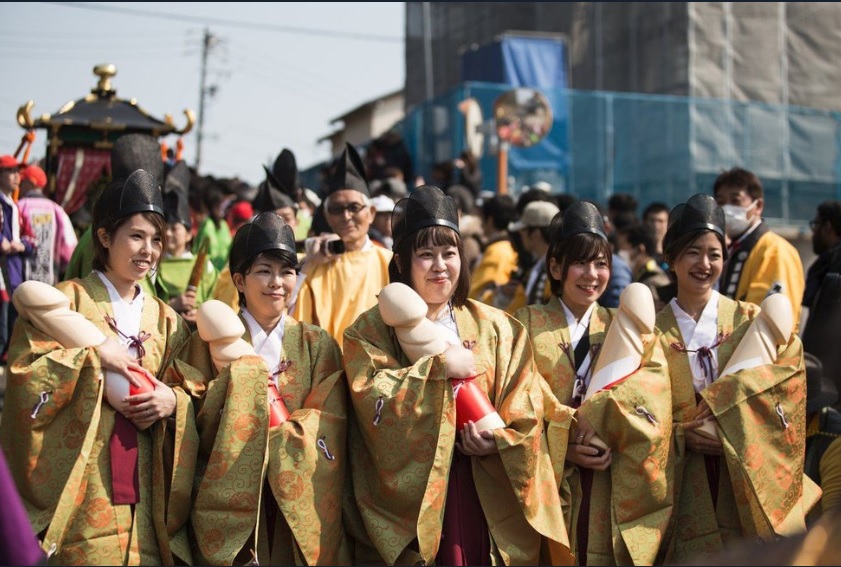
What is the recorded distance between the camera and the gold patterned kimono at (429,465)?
436 centimetres

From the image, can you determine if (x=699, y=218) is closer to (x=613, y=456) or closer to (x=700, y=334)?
(x=700, y=334)

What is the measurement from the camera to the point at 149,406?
4305mm

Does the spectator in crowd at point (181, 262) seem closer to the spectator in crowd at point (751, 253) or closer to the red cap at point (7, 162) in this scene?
the red cap at point (7, 162)

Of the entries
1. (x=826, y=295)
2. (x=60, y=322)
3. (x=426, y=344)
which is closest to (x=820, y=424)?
(x=826, y=295)

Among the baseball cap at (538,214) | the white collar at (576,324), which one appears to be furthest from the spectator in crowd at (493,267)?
the white collar at (576,324)

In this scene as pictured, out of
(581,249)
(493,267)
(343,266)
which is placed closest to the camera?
(581,249)

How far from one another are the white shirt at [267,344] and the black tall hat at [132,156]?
1.75m

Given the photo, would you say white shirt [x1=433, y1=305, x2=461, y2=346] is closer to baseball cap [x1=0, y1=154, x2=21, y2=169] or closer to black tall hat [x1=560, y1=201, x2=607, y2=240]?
black tall hat [x1=560, y1=201, x2=607, y2=240]

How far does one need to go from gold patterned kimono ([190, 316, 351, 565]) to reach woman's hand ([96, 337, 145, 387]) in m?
0.31

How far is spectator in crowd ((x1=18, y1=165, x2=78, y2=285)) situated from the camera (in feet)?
26.9

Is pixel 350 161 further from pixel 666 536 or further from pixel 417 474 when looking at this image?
pixel 666 536

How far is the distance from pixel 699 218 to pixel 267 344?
2002 millimetres

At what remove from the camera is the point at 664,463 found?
4539 millimetres

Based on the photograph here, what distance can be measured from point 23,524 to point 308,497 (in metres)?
1.75
